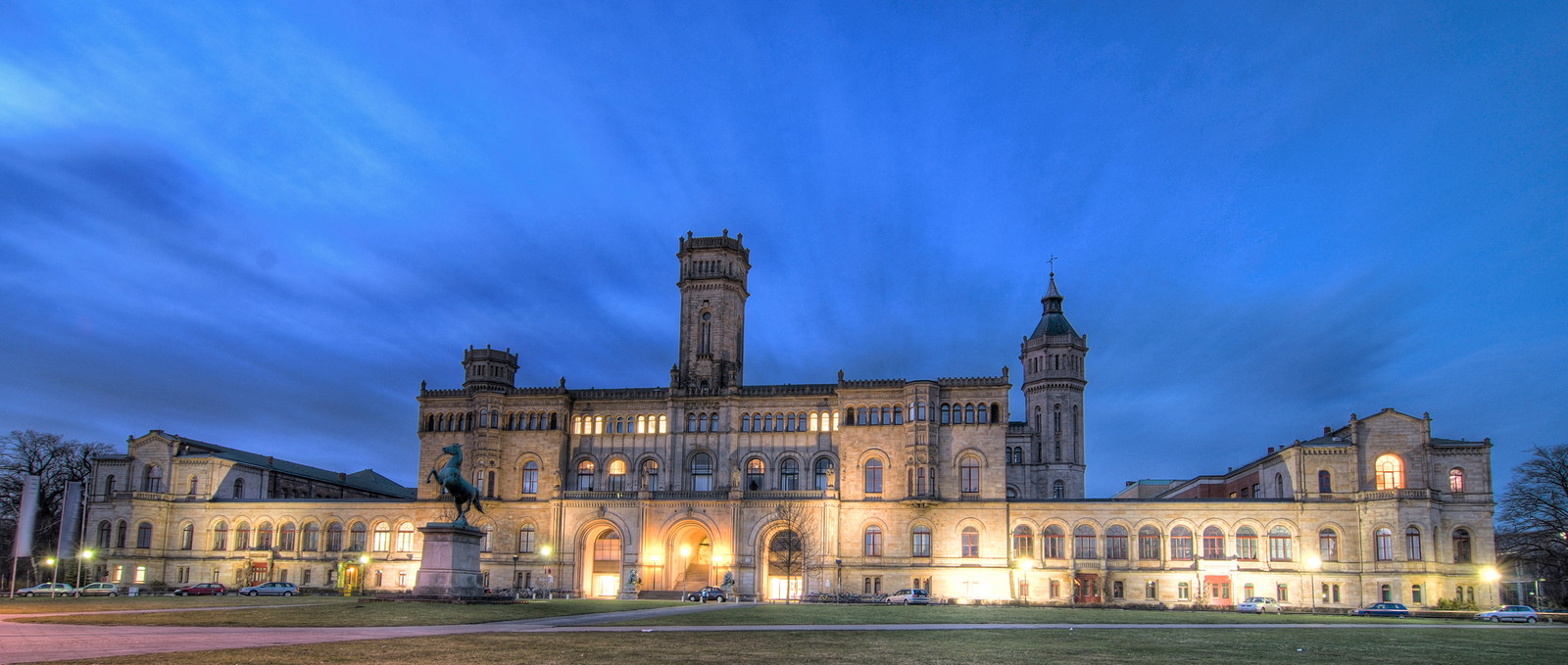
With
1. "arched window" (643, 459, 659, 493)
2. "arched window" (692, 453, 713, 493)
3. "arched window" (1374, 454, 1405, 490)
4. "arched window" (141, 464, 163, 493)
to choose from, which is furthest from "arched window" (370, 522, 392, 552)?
"arched window" (1374, 454, 1405, 490)

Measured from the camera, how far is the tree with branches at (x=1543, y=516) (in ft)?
254

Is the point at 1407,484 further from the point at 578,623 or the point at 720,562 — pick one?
the point at 578,623

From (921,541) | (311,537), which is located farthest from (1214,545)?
(311,537)

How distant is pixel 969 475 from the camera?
8200 centimetres

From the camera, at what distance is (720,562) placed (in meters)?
79.6

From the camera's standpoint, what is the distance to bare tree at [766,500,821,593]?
78.8m

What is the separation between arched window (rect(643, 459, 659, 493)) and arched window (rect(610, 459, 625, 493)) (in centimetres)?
181

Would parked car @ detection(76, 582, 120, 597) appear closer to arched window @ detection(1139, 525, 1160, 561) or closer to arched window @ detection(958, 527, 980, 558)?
arched window @ detection(958, 527, 980, 558)

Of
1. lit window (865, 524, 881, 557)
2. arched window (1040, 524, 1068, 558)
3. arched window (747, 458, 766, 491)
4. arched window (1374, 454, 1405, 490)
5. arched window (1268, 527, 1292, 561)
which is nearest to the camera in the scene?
arched window (1374, 454, 1405, 490)

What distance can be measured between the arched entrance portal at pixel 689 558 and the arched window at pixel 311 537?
30578 millimetres

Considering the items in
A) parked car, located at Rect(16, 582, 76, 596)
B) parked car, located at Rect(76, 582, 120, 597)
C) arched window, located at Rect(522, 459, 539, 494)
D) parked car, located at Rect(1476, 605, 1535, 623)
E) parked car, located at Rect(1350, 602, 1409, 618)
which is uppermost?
arched window, located at Rect(522, 459, 539, 494)

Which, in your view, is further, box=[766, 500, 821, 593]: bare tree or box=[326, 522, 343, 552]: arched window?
box=[326, 522, 343, 552]: arched window

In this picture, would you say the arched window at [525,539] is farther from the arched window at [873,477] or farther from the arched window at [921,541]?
the arched window at [921,541]

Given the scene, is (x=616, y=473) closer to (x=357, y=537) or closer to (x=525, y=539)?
(x=525, y=539)
